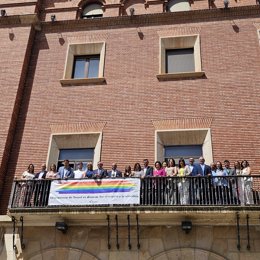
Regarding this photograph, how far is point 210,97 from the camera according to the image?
1362 centimetres

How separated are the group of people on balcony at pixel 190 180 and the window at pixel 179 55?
3.97 metres

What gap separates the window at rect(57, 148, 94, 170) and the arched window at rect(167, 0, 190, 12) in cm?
668

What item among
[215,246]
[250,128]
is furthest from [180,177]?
[250,128]

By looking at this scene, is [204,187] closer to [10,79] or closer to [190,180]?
[190,180]

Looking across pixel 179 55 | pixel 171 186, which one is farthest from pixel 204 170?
pixel 179 55

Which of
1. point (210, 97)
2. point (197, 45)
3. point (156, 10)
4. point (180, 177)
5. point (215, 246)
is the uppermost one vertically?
point (156, 10)

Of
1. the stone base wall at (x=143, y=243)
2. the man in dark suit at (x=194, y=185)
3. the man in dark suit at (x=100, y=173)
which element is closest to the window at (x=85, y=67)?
the man in dark suit at (x=100, y=173)

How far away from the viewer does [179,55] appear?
1528 centimetres

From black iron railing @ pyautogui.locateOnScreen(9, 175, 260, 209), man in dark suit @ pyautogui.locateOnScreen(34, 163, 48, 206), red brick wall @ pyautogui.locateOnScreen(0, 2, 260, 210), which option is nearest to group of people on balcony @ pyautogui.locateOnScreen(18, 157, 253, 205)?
black iron railing @ pyautogui.locateOnScreen(9, 175, 260, 209)

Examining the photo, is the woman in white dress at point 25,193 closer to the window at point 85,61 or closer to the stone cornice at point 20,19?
the window at point 85,61

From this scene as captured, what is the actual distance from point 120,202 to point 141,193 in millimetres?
601

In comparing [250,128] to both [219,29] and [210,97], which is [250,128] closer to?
[210,97]

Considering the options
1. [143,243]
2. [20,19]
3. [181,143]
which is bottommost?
[143,243]

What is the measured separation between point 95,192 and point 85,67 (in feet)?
19.7
